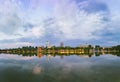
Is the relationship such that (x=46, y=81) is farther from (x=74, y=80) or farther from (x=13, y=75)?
(x=13, y=75)

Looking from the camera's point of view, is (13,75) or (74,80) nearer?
(74,80)

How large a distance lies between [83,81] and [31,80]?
1115 centimetres

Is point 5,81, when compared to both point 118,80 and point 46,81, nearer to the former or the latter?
point 46,81

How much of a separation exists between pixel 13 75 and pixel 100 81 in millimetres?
23337

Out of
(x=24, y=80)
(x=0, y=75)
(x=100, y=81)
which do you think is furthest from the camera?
(x=0, y=75)

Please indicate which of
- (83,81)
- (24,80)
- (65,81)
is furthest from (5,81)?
(83,81)

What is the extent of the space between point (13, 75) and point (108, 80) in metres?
24.4

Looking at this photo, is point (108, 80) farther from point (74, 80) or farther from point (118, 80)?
point (74, 80)

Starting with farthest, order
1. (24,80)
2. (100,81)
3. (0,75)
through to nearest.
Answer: (0,75) → (24,80) → (100,81)

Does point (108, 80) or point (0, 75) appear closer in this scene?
point (108, 80)

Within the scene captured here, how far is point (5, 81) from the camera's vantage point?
2411 inches

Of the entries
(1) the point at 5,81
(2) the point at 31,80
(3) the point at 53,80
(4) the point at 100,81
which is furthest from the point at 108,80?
(1) the point at 5,81

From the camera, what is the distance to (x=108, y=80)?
195ft

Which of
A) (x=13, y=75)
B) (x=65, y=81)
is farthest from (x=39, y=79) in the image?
(x=13, y=75)
